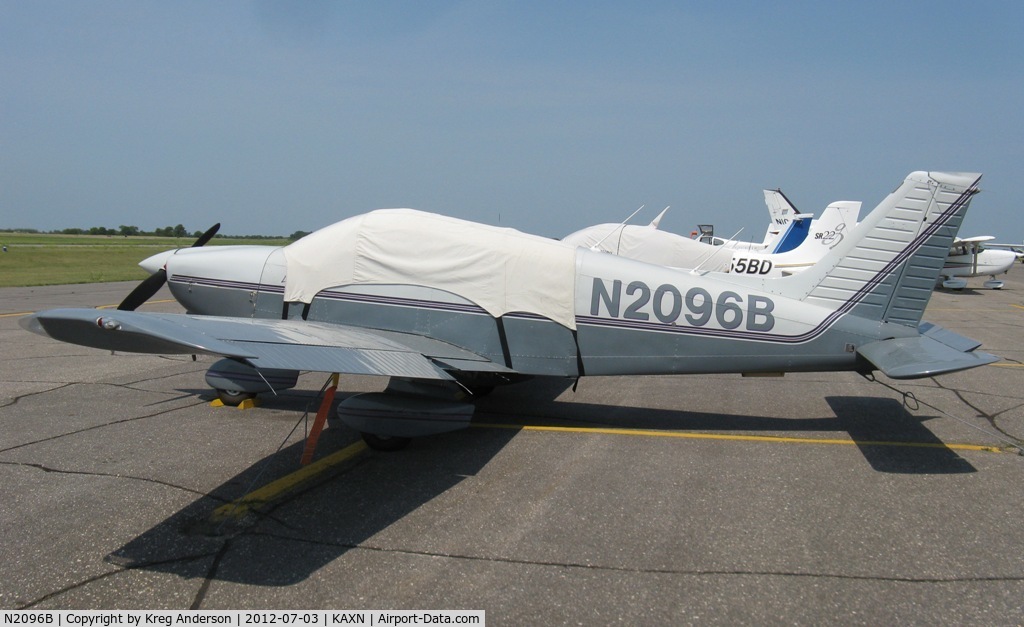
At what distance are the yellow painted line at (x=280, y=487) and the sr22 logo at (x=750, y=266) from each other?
1565cm

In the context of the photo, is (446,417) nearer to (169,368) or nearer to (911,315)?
(911,315)

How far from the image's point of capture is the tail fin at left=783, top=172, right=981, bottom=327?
6.27 meters

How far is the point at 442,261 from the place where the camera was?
6723 millimetres

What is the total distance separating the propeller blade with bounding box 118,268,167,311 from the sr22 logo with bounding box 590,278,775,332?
4.94 m

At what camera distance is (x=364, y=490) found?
17.0 ft

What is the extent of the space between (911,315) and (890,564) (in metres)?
3.31

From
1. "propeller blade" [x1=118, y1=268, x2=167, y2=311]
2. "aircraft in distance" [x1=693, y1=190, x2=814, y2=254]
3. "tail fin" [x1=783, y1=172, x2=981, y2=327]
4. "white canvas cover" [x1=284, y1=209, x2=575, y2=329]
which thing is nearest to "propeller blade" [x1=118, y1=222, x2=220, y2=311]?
"propeller blade" [x1=118, y1=268, x2=167, y2=311]

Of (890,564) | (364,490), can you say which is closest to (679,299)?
(890,564)

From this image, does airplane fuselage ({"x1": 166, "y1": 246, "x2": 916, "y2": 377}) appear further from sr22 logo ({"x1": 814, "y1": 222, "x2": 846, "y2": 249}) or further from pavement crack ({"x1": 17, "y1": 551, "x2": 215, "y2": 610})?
sr22 logo ({"x1": 814, "y1": 222, "x2": 846, "y2": 249})

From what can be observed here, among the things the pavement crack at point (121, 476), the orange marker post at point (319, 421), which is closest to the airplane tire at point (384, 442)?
the orange marker post at point (319, 421)

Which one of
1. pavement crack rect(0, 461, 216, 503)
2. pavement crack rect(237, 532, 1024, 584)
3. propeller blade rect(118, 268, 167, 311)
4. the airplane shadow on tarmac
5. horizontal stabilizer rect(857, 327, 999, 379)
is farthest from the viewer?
propeller blade rect(118, 268, 167, 311)

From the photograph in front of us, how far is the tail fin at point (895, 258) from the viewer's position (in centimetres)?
627

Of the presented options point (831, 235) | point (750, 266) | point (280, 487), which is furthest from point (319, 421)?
point (831, 235)

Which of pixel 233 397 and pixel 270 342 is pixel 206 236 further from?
pixel 270 342
